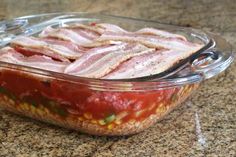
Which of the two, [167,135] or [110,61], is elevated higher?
[110,61]

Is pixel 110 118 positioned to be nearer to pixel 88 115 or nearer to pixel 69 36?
pixel 88 115

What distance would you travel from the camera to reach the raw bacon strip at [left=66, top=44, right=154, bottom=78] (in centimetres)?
75

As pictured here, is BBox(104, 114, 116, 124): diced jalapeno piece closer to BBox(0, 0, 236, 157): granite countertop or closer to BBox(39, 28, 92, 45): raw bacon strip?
BBox(0, 0, 236, 157): granite countertop

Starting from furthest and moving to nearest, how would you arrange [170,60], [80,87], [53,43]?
[53,43], [170,60], [80,87]

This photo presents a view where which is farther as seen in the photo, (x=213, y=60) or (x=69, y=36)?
(x=69, y=36)

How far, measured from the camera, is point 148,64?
79 centimetres

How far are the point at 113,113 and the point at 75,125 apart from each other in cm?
8

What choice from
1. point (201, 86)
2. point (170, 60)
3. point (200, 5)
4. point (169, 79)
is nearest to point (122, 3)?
point (200, 5)

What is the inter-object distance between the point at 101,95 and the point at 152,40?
0.24 meters

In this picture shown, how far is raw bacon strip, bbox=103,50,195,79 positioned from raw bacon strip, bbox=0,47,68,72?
11cm

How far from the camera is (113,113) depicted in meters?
0.70

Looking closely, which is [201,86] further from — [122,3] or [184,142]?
[122,3]

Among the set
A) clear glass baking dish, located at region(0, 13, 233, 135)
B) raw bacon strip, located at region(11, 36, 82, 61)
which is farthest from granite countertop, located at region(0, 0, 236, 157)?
raw bacon strip, located at region(11, 36, 82, 61)

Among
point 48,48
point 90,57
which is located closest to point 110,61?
point 90,57
